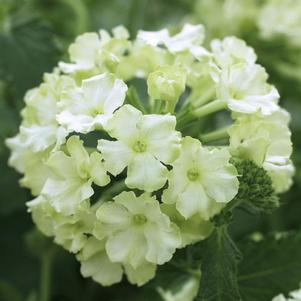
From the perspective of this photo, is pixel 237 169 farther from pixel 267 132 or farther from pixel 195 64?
pixel 195 64

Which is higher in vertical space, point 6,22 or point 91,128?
point 91,128

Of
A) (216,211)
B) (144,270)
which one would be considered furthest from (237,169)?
(144,270)

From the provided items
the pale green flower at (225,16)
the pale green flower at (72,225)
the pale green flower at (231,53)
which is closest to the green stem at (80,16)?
the pale green flower at (225,16)

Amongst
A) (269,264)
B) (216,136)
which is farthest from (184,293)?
(216,136)

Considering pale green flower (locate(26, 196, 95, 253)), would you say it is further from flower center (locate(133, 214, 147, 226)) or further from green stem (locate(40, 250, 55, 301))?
green stem (locate(40, 250, 55, 301))

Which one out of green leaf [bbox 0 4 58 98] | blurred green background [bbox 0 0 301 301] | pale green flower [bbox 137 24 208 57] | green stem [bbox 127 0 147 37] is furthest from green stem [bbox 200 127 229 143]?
green stem [bbox 127 0 147 37]

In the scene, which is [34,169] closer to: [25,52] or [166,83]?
[166,83]
